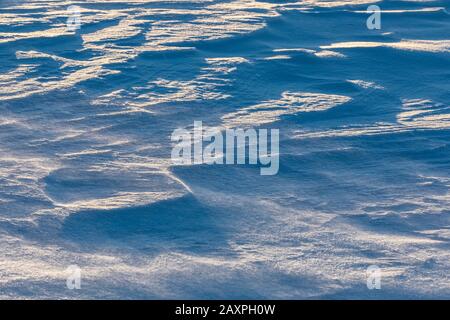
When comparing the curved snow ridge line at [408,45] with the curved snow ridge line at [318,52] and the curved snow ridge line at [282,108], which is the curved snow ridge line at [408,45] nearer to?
the curved snow ridge line at [318,52]

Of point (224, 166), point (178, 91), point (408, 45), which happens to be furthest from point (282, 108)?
point (408, 45)

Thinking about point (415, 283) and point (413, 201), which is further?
point (413, 201)

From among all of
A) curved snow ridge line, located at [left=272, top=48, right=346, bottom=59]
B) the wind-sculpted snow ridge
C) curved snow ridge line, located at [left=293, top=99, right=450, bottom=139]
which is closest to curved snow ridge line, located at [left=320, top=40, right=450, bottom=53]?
the wind-sculpted snow ridge

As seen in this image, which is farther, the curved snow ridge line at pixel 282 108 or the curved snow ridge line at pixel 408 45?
the curved snow ridge line at pixel 408 45

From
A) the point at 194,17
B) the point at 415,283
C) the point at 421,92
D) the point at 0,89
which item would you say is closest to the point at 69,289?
the point at 415,283

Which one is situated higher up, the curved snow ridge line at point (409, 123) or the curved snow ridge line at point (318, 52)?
the curved snow ridge line at point (318, 52)

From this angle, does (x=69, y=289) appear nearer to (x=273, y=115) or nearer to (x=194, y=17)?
(x=273, y=115)

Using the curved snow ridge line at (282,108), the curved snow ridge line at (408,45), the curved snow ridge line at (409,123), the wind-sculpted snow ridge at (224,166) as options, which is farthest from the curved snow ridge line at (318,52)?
the curved snow ridge line at (409,123)
